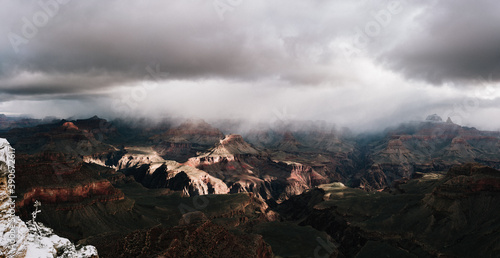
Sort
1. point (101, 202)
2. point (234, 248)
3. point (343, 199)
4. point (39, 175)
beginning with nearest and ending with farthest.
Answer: point (234, 248)
point (39, 175)
point (101, 202)
point (343, 199)

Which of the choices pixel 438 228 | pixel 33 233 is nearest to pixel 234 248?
pixel 33 233

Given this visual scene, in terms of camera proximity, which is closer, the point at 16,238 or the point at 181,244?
the point at 16,238

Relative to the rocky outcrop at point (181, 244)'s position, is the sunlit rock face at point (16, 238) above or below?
above

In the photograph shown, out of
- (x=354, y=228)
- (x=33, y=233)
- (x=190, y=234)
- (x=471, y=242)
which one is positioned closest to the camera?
(x=33, y=233)

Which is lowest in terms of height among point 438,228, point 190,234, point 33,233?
point 438,228

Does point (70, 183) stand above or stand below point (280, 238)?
above

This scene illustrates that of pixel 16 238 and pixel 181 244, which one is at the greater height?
pixel 16 238

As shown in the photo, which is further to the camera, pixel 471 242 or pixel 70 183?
pixel 70 183

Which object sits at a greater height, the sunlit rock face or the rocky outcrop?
the sunlit rock face

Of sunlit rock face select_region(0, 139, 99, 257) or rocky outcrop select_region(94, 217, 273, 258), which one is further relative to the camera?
rocky outcrop select_region(94, 217, 273, 258)

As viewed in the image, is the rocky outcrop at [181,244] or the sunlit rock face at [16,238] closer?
the sunlit rock face at [16,238]

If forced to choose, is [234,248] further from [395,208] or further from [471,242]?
[395,208]
